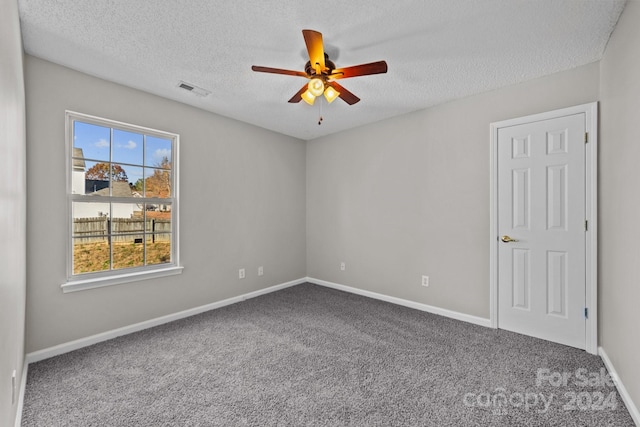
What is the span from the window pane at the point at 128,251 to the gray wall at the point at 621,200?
4.04m

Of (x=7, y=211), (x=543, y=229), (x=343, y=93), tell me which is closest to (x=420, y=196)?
(x=543, y=229)

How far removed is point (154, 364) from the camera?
2.29 m

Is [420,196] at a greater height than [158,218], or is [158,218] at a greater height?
[420,196]

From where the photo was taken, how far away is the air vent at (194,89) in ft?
9.33

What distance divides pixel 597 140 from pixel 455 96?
1309 mm

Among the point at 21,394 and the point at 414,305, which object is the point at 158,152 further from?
the point at 414,305

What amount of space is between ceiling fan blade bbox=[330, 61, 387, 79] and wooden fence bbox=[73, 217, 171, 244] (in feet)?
8.12

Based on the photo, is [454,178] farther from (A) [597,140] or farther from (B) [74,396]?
(B) [74,396]

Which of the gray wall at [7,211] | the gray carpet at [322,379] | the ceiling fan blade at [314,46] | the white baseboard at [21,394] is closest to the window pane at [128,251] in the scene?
the gray carpet at [322,379]

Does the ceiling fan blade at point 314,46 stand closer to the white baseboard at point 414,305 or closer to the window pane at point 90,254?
the window pane at point 90,254

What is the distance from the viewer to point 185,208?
3316 mm

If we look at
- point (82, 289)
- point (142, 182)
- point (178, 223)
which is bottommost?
point (82, 289)

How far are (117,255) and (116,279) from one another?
0.82 ft

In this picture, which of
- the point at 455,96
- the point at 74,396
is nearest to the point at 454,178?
the point at 455,96
